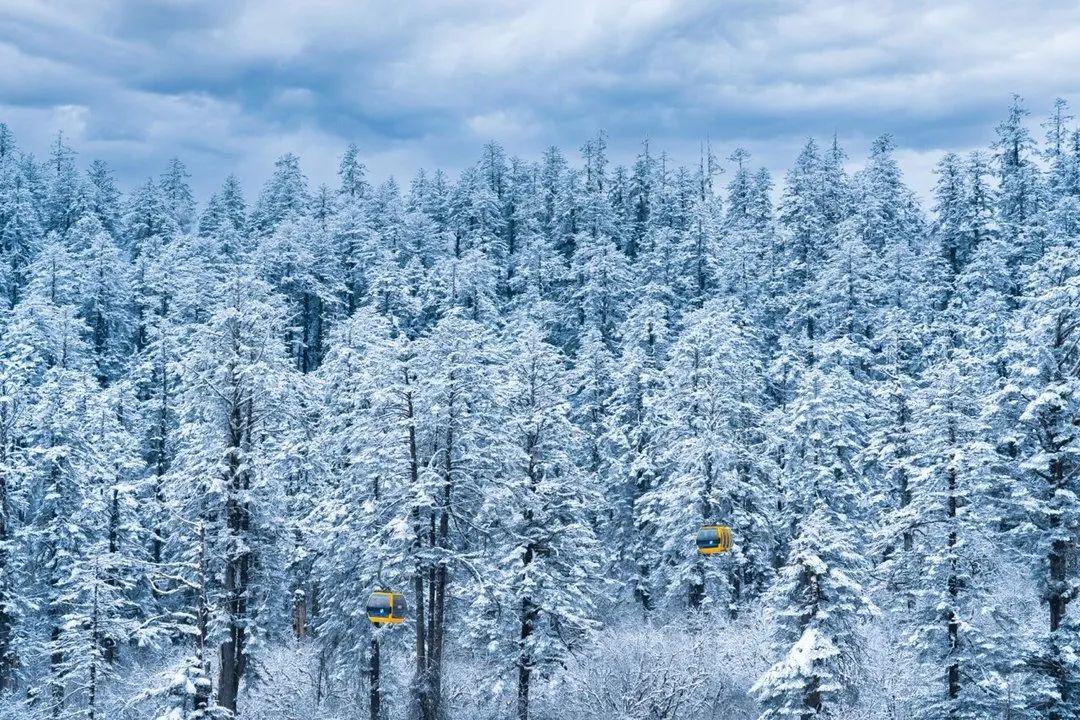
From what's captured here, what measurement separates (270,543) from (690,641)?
1686 cm

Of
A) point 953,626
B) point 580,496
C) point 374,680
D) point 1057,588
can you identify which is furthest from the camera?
point 580,496

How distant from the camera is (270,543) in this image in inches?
1085

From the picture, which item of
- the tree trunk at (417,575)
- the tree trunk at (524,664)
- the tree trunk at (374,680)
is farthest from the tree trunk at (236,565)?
the tree trunk at (524,664)

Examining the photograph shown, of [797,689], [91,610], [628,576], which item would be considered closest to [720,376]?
[628,576]

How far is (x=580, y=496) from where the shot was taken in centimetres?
3148

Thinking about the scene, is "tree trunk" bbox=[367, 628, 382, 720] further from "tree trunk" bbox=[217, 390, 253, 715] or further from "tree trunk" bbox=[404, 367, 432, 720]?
"tree trunk" bbox=[217, 390, 253, 715]

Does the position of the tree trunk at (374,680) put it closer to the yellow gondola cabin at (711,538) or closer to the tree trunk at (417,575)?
the tree trunk at (417,575)

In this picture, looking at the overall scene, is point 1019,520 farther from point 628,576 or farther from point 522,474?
point 628,576

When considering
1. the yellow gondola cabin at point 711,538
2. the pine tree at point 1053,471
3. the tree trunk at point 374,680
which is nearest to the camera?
the pine tree at point 1053,471

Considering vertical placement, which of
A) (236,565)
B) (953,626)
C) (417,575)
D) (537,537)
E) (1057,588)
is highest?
(537,537)


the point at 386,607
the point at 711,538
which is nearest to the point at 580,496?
the point at 711,538

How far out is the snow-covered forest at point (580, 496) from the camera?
24.4 meters

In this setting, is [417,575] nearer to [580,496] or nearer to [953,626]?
[580,496]

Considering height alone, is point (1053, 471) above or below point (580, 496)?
above
